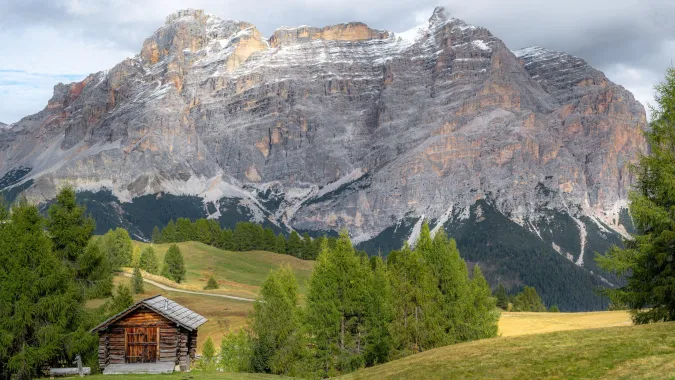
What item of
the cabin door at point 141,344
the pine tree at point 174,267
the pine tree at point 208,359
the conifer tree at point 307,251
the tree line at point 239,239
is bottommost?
the pine tree at point 208,359

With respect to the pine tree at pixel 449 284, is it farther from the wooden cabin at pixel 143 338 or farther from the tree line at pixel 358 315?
the wooden cabin at pixel 143 338

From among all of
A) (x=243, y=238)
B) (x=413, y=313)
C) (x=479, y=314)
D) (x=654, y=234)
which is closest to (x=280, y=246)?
(x=243, y=238)

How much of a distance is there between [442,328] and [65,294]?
78.9ft

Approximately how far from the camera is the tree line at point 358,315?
41156 mm

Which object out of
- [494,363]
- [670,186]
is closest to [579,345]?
[494,363]

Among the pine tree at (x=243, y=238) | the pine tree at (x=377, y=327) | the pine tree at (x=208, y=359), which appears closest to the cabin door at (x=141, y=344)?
the pine tree at (x=208, y=359)

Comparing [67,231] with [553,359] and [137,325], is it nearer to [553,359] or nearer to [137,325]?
[137,325]

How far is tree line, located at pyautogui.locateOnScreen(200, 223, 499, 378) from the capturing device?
41.2 meters

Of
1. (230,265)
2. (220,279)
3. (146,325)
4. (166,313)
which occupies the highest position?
(230,265)

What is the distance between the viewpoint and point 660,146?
3475 cm

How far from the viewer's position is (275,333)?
44.2 meters

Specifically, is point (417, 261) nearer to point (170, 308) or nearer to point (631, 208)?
point (631, 208)

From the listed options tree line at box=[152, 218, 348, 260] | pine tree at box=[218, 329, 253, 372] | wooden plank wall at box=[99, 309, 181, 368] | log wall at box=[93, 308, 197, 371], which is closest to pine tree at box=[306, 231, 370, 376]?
pine tree at box=[218, 329, 253, 372]

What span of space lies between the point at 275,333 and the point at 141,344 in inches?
353
